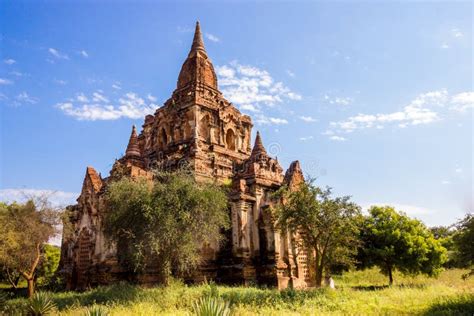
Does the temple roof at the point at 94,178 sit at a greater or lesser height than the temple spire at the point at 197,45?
lesser

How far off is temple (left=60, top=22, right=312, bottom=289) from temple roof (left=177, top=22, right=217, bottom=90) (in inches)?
3.9

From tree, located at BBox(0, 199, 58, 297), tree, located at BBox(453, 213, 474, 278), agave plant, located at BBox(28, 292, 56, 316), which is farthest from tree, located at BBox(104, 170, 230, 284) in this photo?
tree, located at BBox(453, 213, 474, 278)

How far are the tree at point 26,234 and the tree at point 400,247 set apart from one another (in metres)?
21.9

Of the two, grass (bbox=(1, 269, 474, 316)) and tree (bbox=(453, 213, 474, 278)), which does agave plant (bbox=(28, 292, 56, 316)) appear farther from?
tree (bbox=(453, 213, 474, 278))

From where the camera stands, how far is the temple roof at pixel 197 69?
103 feet

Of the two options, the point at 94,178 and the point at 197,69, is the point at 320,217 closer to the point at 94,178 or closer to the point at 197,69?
the point at 94,178

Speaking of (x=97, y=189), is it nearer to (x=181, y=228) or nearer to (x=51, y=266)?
(x=181, y=228)

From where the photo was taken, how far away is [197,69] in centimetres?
3155

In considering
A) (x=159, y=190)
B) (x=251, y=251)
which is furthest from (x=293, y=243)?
(x=159, y=190)

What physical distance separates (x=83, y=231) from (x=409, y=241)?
23.7m

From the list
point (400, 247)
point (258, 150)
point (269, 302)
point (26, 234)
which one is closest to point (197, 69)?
point (258, 150)

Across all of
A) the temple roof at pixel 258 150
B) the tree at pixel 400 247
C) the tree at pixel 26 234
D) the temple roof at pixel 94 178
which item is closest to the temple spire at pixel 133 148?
the temple roof at pixel 94 178

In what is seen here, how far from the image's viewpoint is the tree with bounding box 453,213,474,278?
14.9 meters

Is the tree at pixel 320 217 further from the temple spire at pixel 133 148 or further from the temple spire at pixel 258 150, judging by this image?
the temple spire at pixel 133 148
